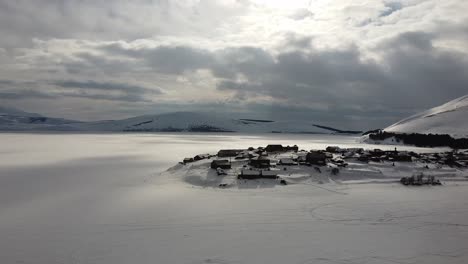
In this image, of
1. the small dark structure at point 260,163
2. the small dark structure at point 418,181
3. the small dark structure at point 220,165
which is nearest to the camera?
the small dark structure at point 418,181

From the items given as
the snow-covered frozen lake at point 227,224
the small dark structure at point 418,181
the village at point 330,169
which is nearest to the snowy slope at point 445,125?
the village at point 330,169

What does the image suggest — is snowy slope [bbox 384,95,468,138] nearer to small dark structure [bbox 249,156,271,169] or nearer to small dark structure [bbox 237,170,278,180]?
small dark structure [bbox 249,156,271,169]

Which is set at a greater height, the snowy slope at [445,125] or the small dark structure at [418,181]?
the snowy slope at [445,125]

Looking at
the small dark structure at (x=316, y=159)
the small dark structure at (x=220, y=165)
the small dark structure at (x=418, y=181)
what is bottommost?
the small dark structure at (x=418, y=181)

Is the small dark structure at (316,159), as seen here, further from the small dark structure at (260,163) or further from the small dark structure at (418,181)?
the small dark structure at (418,181)

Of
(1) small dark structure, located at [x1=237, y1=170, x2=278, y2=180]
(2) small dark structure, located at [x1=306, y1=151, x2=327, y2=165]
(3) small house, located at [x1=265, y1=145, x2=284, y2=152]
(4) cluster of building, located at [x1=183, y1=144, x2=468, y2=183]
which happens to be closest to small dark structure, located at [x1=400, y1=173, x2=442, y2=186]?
(4) cluster of building, located at [x1=183, y1=144, x2=468, y2=183]

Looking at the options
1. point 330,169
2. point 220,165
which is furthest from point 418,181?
point 220,165

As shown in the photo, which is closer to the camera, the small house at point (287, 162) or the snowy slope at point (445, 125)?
the small house at point (287, 162)

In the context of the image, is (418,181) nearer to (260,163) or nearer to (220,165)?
(260,163)

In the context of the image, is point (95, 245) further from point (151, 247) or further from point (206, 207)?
point (206, 207)
